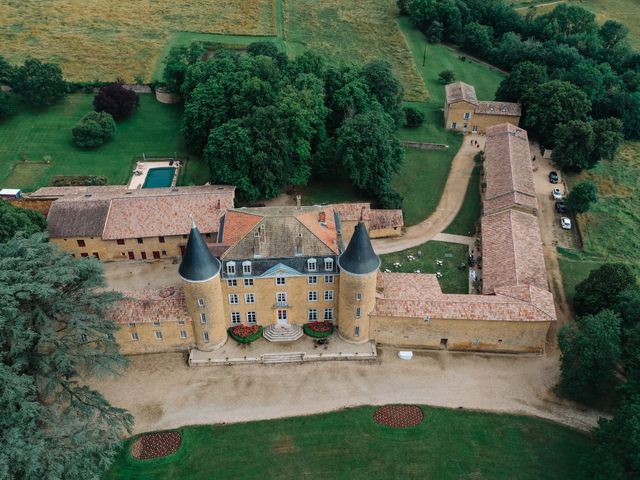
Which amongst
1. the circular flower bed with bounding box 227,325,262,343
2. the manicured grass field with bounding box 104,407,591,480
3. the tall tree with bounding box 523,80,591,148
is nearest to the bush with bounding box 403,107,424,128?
the tall tree with bounding box 523,80,591,148

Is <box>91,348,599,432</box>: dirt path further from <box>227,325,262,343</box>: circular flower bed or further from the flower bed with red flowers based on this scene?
the flower bed with red flowers

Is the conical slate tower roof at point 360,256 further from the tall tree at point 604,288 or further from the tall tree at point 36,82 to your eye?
the tall tree at point 36,82

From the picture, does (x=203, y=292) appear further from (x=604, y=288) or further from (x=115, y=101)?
(x=115, y=101)

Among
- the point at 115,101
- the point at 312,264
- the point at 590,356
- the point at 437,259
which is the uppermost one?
the point at 312,264

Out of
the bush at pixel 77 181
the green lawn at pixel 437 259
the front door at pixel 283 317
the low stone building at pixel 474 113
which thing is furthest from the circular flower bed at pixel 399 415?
the low stone building at pixel 474 113

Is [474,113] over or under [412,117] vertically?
over

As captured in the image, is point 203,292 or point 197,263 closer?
point 197,263

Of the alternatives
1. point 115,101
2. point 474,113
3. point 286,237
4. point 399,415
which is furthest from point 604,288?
point 115,101
